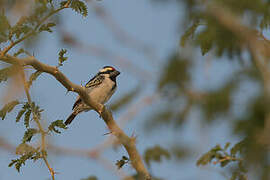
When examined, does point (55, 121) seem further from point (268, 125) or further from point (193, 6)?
point (268, 125)

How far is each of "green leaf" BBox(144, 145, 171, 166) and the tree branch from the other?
0.91ft

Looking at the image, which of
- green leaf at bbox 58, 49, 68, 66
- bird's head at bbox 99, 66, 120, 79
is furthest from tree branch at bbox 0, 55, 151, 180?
bird's head at bbox 99, 66, 120, 79

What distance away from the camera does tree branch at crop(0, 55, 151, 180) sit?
11.5 feet

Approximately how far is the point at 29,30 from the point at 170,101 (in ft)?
4.66

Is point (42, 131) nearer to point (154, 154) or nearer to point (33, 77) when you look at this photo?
point (33, 77)

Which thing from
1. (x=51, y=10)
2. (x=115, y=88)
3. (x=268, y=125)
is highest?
(x=115, y=88)

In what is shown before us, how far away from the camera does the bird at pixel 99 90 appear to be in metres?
7.74

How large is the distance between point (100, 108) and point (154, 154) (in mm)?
851

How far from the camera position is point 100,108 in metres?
4.99

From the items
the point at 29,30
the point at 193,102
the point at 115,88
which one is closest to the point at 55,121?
the point at 29,30

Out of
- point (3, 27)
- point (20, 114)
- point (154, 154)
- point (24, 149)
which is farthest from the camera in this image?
point (154, 154)

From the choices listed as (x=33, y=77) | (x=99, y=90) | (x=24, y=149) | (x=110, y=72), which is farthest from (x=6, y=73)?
(x=110, y=72)

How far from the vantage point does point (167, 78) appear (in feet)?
7.72

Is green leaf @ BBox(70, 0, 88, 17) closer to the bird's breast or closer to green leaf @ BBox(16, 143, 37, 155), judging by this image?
green leaf @ BBox(16, 143, 37, 155)
